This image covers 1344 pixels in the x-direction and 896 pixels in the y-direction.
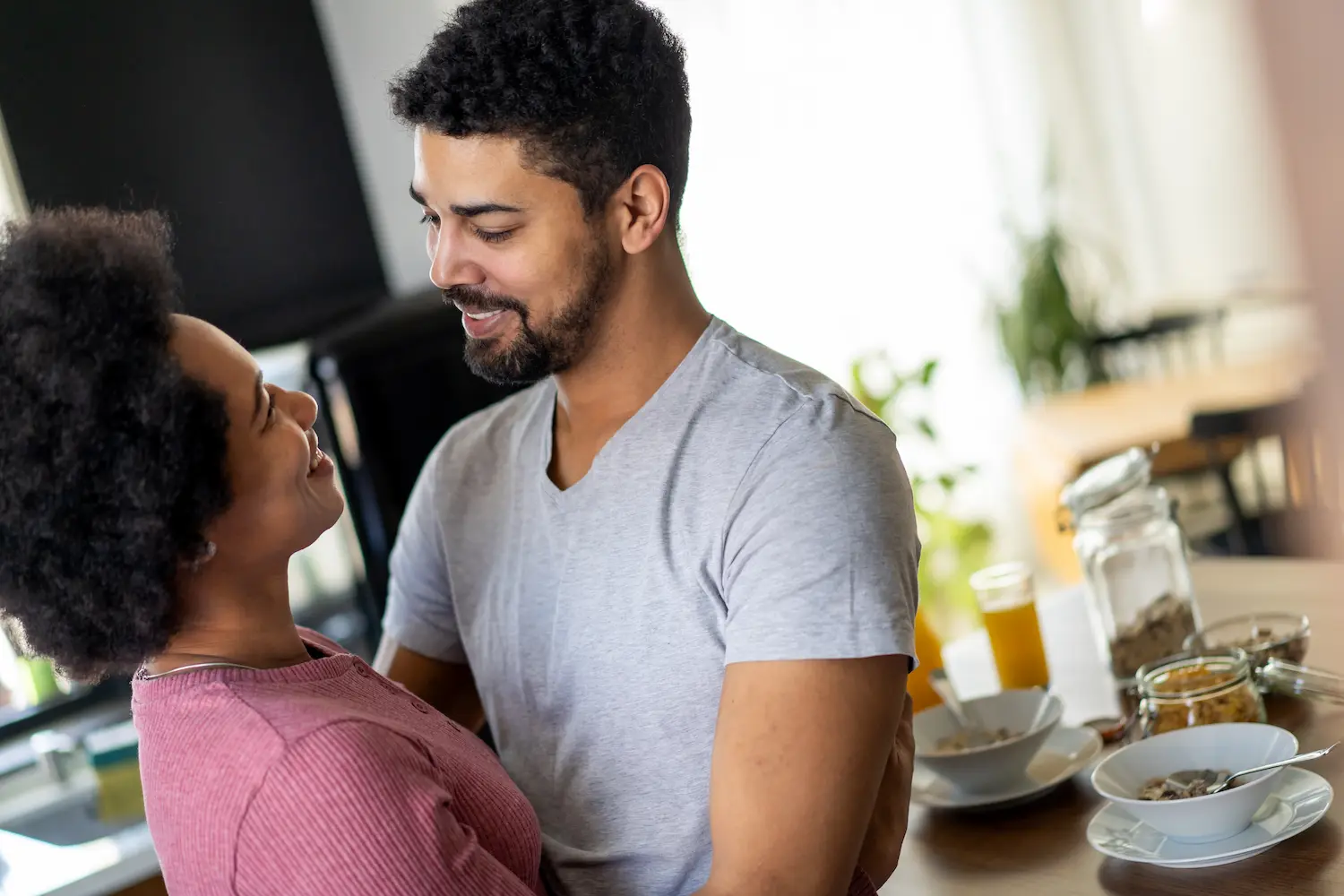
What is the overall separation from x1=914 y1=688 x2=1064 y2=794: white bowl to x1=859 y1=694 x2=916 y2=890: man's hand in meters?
0.05

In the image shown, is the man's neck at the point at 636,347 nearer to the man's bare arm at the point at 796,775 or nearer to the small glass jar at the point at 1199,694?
the man's bare arm at the point at 796,775

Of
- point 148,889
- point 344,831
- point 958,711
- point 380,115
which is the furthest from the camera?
point 380,115

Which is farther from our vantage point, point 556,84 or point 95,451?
point 556,84

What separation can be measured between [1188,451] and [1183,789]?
10.0ft

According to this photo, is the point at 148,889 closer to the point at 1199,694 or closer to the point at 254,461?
the point at 254,461

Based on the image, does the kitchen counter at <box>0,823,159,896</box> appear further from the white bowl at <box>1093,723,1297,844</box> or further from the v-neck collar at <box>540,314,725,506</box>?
the white bowl at <box>1093,723,1297,844</box>

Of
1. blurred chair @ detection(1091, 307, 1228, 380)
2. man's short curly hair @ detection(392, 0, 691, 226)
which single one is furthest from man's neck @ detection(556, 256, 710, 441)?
blurred chair @ detection(1091, 307, 1228, 380)

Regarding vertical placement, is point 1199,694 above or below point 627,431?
below

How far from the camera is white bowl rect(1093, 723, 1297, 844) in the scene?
113 cm

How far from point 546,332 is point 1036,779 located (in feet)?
2.20

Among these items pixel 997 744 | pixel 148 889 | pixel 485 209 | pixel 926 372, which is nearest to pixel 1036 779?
pixel 997 744

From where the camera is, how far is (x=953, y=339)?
14.1 ft

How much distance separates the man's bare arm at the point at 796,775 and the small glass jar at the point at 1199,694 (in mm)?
352

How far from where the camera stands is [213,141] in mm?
3070
